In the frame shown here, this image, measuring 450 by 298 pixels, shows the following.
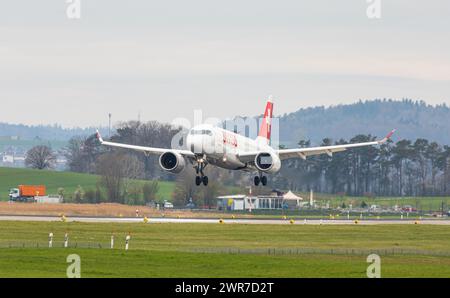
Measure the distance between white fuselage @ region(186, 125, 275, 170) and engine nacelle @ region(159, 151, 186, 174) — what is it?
10.9ft

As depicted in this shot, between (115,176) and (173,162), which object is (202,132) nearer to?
(173,162)

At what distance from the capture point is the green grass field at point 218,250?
201 ft

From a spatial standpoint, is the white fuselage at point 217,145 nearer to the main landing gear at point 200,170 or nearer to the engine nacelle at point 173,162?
the main landing gear at point 200,170

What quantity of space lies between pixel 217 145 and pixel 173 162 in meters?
7.35

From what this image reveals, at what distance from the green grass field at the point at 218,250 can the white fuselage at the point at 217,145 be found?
Answer: 635 centimetres

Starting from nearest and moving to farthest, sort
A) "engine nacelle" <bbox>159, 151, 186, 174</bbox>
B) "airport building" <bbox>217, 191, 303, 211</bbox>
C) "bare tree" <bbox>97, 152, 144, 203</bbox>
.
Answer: "engine nacelle" <bbox>159, 151, 186, 174</bbox> < "airport building" <bbox>217, 191, 303, 211</bbox> < "bare tree" <bbox>97, 152, 144, 203</bbox>

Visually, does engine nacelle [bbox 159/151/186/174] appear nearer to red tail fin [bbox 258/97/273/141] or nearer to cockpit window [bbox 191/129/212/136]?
cockpit window [bbox 191/129/212/136]

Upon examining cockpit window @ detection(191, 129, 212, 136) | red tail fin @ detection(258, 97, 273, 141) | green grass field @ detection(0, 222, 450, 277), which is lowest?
green grass field @ detection(0, 222, 450, 277)

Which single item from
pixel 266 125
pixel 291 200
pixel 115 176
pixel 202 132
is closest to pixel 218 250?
pixel 202 132

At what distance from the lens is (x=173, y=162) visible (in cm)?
10662

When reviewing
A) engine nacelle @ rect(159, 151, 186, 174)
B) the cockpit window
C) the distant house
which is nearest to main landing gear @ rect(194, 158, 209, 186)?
engine nacelle @ rect(159, 151, 186, 174)

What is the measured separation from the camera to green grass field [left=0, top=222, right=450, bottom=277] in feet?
201
